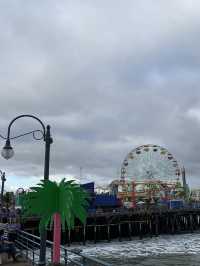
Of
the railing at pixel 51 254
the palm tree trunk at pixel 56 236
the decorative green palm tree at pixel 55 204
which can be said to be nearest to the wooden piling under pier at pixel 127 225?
the railing at pixel 51 254

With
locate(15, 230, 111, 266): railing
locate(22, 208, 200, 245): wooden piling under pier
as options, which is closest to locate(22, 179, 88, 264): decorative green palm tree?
locate(15, 230, 111, 266): railing

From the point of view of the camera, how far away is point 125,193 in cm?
9688

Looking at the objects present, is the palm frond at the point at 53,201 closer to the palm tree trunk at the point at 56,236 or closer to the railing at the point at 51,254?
the palm tree trunk at the point at 56,236

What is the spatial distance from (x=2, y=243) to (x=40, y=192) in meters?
7.42

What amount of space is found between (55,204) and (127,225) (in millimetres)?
61565

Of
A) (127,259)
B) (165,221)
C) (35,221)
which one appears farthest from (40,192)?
(165,221)

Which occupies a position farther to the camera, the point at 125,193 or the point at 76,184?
the point at 125,193

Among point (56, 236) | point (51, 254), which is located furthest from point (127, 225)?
point (56, 236)

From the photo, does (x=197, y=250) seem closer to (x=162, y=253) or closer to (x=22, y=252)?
(x=162, y=253)

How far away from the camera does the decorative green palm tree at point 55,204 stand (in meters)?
11.1

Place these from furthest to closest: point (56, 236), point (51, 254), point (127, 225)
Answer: point (127, 225) → point (51, 254) → point (56, 236)

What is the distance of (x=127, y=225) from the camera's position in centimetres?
7088

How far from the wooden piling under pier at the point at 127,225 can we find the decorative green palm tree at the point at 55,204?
4546cm

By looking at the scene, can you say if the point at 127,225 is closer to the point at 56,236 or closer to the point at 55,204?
the point at 56,236
